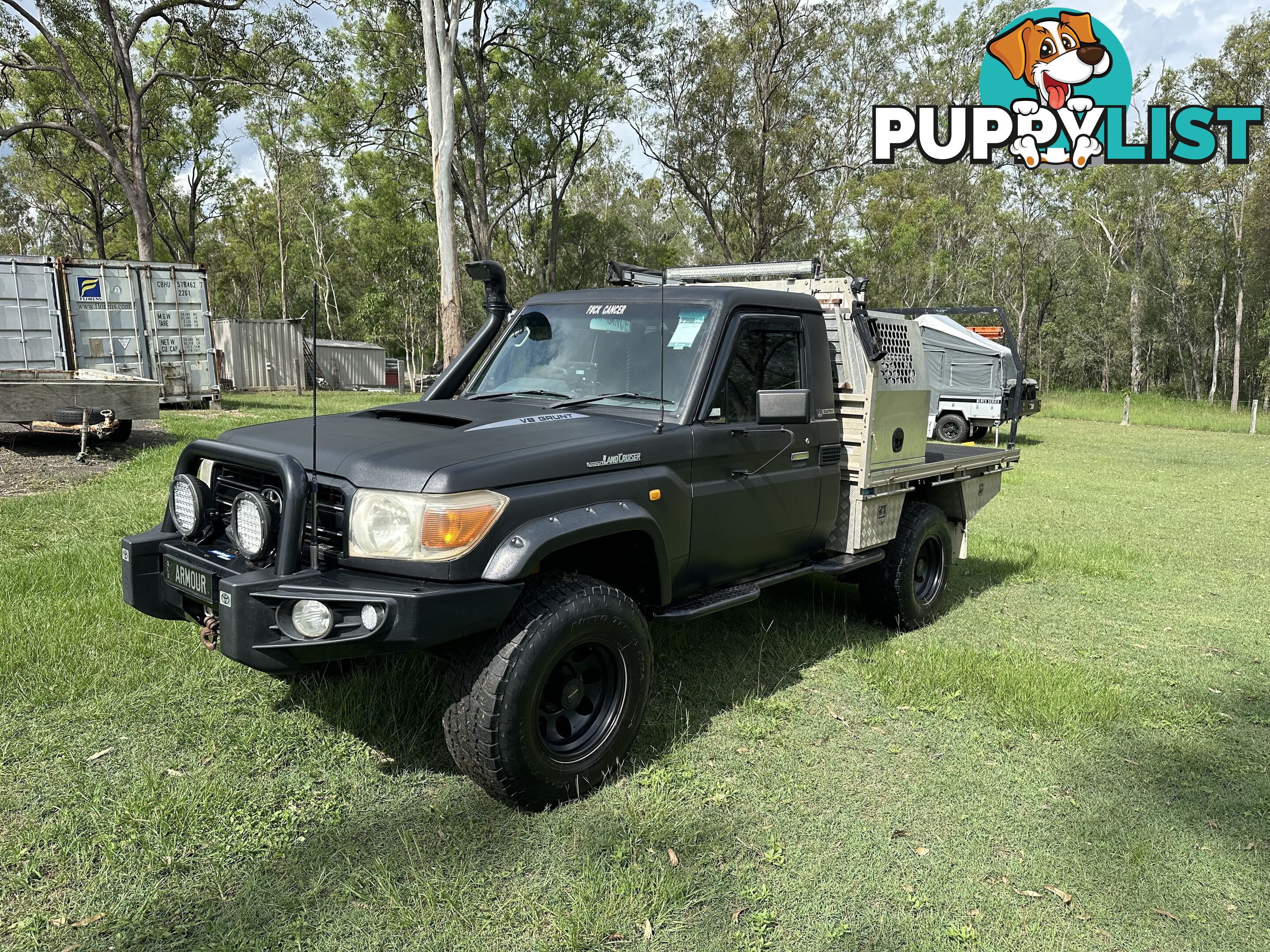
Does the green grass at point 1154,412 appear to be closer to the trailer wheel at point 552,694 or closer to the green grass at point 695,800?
the green grass at point 695,800

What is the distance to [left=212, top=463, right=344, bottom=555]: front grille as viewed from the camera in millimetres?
3074

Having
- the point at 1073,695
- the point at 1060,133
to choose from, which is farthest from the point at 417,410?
the point at 1060,133

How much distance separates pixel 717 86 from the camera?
25.3 metres

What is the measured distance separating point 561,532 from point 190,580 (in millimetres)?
1445

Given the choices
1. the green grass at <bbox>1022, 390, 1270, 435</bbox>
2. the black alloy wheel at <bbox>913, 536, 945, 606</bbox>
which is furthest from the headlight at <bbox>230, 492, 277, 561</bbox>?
the green grass at <bbox>1022, 390, 1270, 435</bbox>

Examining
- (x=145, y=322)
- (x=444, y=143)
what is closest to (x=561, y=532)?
(x=444, y=143)

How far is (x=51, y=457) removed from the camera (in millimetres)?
9711

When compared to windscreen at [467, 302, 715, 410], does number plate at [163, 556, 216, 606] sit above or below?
below

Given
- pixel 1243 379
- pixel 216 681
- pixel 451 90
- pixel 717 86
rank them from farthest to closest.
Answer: pixel 1243 379 → pixel 717 86 → pixel 451 90 → pixel 216 681

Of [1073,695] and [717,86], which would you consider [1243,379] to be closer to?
[717,86]

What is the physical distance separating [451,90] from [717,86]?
13009 millimetres

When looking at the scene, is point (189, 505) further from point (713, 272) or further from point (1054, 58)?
point (1054, 58)

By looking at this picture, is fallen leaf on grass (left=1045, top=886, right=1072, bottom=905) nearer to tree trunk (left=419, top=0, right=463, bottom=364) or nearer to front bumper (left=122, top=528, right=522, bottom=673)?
front bumper (left=122, top=528, right=522, bottom=673)

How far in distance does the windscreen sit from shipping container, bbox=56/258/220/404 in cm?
1258
